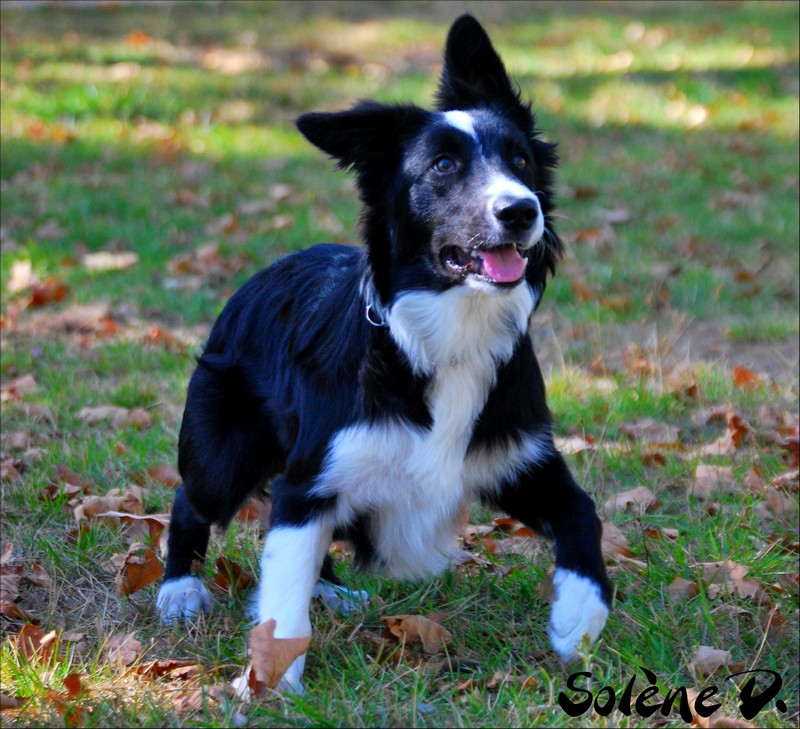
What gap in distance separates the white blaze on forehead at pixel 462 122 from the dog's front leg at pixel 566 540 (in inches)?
35.9

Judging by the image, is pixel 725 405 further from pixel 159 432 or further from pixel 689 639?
pixel 159 432

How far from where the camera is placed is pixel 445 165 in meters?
3.14

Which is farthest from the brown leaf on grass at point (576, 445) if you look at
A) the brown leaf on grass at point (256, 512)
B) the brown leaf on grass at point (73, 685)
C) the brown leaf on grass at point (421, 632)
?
the brown leaf on grass at point (73, 685)

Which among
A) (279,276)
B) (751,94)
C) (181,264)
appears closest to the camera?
(279,276)

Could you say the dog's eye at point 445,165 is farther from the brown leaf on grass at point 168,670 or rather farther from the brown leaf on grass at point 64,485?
the brown leaf on grass at point 64,485

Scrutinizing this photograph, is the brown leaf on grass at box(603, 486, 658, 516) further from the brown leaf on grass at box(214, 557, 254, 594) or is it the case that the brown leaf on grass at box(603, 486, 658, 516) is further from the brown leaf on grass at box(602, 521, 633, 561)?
the brown leaf on grass at box(214, 557, 254, 594)

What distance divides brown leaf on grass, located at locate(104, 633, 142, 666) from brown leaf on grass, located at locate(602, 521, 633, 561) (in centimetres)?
148

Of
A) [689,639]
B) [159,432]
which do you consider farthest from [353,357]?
[159,432]

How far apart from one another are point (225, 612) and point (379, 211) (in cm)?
126

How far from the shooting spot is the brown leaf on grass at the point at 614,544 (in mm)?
3656

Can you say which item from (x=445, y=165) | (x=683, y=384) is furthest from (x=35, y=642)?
(x=683, y=384)

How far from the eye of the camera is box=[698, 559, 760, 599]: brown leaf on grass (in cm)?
342

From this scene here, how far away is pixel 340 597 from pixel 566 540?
757 mm

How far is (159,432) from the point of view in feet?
15.8
